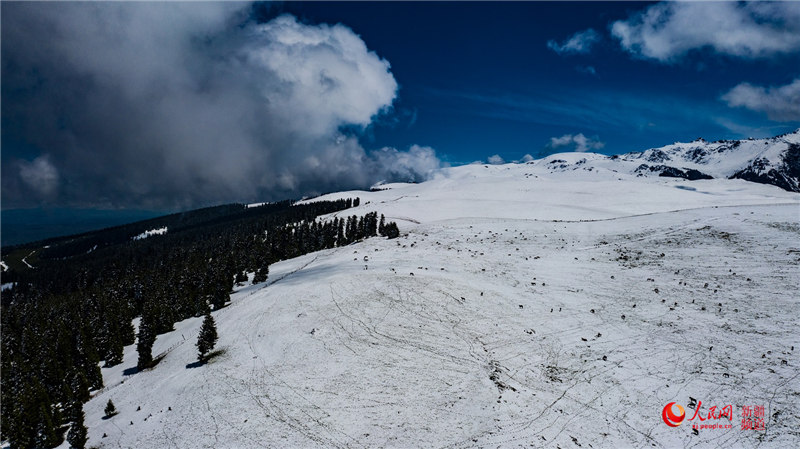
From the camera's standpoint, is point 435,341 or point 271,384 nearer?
point 271,384

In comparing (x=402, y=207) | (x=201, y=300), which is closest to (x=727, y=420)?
(x=201, y=300)

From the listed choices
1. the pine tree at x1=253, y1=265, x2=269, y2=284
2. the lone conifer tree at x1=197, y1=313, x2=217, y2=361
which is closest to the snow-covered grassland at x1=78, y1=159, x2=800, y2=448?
the lone conifer tree at x1=197, y1=313, x2=217, y2=361

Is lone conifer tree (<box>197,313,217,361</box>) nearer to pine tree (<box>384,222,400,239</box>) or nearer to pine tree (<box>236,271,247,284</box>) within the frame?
pine tree (<box>236,271,247,284</box>)

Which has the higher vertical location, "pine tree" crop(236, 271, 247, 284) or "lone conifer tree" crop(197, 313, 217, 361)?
"pine tree" crop(236, 271, 247, 284)

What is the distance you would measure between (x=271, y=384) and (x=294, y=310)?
42.5ft

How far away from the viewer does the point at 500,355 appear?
27.5 metres

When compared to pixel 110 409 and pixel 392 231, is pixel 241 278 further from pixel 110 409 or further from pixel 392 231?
pixel 110 409

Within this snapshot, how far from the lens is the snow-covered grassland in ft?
67.9

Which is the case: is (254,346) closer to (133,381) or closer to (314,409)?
(314,409)

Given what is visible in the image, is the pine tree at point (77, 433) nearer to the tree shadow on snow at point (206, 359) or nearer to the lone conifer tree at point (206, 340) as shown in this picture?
the tree shadow on snow at point (206, 359)

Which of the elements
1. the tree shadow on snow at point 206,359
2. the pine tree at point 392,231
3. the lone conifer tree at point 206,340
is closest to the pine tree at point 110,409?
the tree shadow on snow at point 206,359

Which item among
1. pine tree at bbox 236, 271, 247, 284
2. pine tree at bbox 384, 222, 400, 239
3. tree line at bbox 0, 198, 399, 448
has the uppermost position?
pine tree at bbox 384, 222, 400, 239

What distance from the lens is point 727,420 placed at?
1977cm
